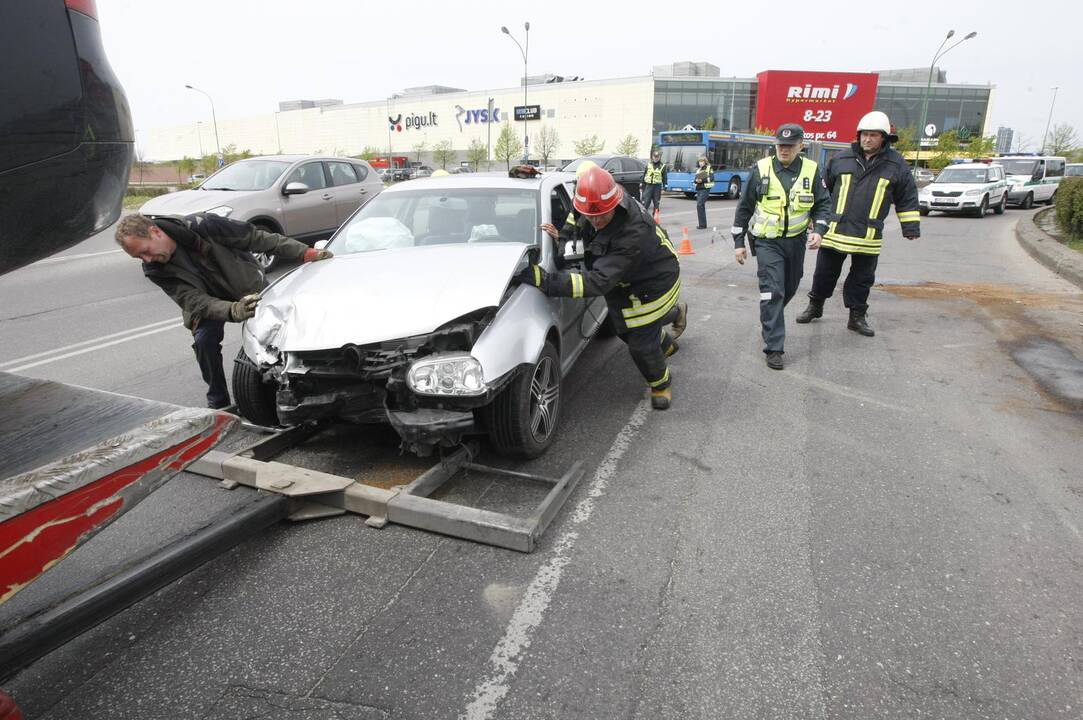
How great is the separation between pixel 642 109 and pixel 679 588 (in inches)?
3194

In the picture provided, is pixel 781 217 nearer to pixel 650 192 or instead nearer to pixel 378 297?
pixel 378 297

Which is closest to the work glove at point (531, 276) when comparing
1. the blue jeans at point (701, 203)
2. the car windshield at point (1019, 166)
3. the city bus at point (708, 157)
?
the blue jeans at point (701, 203)

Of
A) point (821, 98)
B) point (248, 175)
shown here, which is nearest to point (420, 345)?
point (248, 175)

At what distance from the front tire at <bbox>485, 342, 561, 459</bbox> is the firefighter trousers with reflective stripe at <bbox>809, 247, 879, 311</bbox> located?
4.00 metres

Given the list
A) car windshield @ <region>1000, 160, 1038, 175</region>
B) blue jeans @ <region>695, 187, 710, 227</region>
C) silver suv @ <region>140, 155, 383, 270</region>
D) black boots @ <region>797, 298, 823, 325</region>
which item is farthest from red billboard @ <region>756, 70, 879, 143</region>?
black boots @ <region>797, 298, 823, 325</region>

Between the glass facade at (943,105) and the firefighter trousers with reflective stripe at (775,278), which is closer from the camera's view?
the firefighter trousers with reflective stripe at (775,278)

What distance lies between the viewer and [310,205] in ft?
34.3

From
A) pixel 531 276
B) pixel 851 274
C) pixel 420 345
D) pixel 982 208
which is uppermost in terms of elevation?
pixel 531 276

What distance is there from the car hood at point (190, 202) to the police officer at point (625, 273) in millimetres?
6664

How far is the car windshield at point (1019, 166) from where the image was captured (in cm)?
2480

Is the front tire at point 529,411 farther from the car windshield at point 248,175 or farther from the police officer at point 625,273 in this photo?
the car windshield at point 248,175

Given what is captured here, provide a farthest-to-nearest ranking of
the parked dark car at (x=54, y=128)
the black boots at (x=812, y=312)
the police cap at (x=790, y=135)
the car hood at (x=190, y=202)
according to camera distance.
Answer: the car hood at (x=190, y=202) → the black boots at (x=812, y=312) → the police cap at (x=790, y=135) → the parked dark car at (x=54, y=128)

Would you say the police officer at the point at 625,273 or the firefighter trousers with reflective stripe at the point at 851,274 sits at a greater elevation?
the police officer at the point at 625,273

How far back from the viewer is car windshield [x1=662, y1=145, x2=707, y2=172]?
2842 cm
